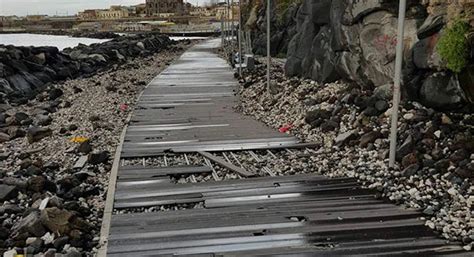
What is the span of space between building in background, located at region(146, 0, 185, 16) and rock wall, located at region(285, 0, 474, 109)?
121892 mm

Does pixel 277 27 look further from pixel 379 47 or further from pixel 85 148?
pixel 85 148

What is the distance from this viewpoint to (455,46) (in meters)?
7.11

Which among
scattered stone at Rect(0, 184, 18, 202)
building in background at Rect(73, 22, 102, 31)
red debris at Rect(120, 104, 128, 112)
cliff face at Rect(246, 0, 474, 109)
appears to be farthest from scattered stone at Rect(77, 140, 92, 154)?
building in background at Rect(73, 22, 102, 31)

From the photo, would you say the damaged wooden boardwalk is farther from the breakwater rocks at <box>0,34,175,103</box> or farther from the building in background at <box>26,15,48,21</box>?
the building in background at <box>26,15,48,21</box>

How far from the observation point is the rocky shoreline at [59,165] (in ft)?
18.1

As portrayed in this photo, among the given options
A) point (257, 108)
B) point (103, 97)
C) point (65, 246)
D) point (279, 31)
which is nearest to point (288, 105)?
point (257, 108)

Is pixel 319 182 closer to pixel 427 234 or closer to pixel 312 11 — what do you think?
pixel 427 234

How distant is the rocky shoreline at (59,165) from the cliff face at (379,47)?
5.36 meters

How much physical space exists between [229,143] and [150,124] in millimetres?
2869

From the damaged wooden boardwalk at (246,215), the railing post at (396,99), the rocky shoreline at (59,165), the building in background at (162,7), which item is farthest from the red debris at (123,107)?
the building in background at (162,7)

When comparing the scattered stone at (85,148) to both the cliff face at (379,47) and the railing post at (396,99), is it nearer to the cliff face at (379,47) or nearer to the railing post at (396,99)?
the railing post at (396,99)

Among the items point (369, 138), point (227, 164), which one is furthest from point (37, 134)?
point (369, 138)

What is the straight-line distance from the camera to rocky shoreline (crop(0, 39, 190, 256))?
5.53 metres

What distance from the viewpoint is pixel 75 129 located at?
38.3 ft
